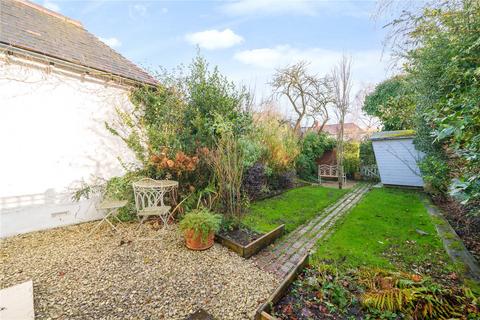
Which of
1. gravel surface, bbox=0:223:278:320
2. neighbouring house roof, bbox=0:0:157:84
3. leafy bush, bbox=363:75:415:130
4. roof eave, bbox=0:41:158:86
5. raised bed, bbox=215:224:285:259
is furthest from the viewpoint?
leafy bush, bbox=363:75:415:130

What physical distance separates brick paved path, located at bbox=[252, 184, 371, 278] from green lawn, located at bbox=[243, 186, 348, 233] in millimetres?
240

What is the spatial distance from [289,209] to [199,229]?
3.33 metres

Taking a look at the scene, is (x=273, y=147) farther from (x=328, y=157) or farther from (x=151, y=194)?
(x=328, y=157)

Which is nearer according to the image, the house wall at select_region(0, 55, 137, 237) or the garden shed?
the house wall at select_region(0, 55, 137, 237)

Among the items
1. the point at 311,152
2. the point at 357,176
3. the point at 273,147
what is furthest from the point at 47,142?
the point at 357,176

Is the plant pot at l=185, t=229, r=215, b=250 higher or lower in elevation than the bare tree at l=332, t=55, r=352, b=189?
lower

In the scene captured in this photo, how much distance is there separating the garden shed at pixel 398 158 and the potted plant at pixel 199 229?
342 inches

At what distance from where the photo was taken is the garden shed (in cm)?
847

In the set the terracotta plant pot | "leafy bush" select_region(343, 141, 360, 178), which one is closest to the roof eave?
"leafy bush" select_region(343, 141, 360, 178)

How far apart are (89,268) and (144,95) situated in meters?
4.48

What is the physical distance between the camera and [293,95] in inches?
551

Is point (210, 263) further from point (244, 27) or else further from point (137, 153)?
point (244, 27)

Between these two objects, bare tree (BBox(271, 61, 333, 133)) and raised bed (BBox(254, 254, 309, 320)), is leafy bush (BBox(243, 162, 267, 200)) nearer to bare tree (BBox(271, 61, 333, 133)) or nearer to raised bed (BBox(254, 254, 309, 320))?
raised bed (BBox(254, 254, 309, 320))

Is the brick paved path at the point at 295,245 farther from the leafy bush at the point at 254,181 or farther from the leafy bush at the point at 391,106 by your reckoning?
the leafy bush at the point at 391,106
